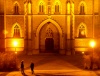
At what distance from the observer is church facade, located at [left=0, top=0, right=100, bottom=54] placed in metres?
49.1

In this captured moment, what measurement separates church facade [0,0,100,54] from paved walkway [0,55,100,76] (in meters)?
3.26

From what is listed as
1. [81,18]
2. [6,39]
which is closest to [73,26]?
[81,18]

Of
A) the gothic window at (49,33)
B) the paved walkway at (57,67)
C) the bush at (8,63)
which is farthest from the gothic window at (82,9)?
the bush at (8,63)

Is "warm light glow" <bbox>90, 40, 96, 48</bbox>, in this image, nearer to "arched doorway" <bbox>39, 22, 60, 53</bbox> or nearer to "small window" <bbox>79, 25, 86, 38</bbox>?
"small window" <bbox>79, 25, 86, 38</bbox>

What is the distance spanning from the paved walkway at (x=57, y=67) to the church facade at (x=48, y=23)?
3263 mm

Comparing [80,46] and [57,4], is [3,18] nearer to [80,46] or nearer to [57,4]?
[57,4]

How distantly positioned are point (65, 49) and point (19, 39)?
7780 millimetres

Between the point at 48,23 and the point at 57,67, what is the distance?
14458mm

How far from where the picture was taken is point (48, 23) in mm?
50219

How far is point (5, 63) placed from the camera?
3512cm

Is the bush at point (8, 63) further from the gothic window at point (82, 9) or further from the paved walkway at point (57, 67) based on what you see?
the gothic window at point (82, 9)

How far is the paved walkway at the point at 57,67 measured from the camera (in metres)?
32.5

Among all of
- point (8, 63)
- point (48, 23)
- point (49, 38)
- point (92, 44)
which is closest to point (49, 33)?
point (49, 38)

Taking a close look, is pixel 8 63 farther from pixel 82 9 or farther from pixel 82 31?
pixel 82 9
